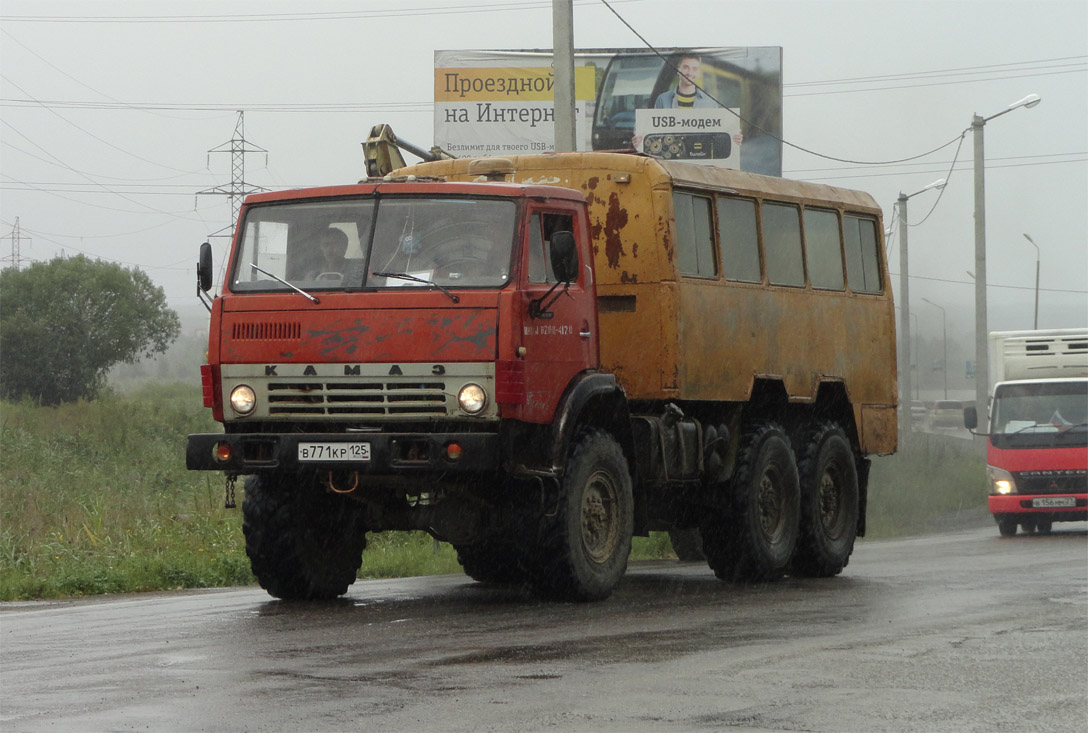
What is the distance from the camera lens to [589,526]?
38.8 feet

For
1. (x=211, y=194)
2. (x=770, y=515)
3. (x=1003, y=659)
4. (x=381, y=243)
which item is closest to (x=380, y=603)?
(x=381, y=243)

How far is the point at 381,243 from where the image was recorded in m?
11.1

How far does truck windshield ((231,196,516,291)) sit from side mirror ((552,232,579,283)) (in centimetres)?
30

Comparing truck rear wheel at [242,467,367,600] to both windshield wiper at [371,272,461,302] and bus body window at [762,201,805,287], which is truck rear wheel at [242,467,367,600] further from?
bus body window at [762,201,805,287]

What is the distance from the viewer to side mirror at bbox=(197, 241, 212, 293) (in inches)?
462

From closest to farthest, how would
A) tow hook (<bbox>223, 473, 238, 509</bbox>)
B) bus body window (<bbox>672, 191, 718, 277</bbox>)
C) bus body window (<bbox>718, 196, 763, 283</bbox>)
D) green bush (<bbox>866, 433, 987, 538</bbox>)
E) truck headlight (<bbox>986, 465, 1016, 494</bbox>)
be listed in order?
tow hook (<bbox>223, 473, 238, 509</bbox>)
bus body window (<bbox>672, 191, 718, 277</bbox>)
bus body window (<bbox>718, 196, 763, 283</bbox>)
truck headlight (<bbox>986, 465, 1016, 494</bbox>)
green bush (<bbox>866, 433, 987, 538</bbox>)

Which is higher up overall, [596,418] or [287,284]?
[287,284]

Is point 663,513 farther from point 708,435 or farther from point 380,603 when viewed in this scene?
point 380,603

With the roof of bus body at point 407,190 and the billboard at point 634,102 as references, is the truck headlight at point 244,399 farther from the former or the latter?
the billboard at point 634,102

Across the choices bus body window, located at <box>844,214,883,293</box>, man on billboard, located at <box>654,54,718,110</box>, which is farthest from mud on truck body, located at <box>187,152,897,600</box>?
man on billboard, located at <box>654,54,718,110</box>

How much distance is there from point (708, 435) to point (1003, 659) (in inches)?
204

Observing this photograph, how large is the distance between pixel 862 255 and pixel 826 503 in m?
2.48

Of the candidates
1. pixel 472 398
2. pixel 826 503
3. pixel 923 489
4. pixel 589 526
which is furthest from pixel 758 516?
pixel 923 489

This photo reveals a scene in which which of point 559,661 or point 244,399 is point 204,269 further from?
point 559,661
